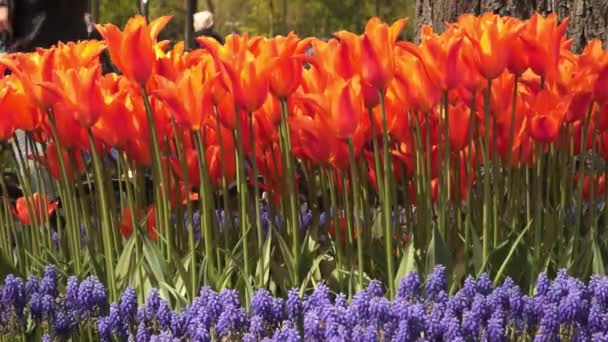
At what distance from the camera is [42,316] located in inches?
106

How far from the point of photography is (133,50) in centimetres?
272

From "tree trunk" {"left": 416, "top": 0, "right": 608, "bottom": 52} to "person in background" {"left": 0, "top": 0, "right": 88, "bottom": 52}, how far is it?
300cm

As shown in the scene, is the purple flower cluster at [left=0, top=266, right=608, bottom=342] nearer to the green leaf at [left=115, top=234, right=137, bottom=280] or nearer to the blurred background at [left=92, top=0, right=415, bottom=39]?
the green leaf at [left=115, top=234, right=137, bottom=280]

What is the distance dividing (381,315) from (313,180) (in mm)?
915

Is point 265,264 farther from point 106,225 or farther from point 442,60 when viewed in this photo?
point 442,60

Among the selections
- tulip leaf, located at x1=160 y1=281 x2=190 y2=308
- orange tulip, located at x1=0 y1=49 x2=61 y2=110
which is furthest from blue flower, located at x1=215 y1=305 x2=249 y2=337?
orange tulip, located at x1=0 y1=49 x2=61 y2=110

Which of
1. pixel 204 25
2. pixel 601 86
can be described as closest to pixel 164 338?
pixel 601 86

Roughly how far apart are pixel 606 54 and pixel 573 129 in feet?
1.33

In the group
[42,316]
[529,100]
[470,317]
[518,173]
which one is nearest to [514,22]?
[529,100]

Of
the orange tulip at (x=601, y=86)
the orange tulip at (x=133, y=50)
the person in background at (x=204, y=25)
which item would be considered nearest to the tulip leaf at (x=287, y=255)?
the orange tulip at (x=133, y=50)

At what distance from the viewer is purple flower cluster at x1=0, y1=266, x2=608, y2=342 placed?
2.26 metres

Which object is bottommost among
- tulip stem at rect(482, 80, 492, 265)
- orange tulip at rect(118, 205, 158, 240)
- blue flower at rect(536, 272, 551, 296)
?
orange tulip at rect(118, 205, 158, 240)

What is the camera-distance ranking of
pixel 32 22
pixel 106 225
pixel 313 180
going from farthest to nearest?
pixel 32 22 < pixel 313 180 < pixel 106 225

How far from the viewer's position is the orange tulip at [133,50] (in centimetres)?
272
